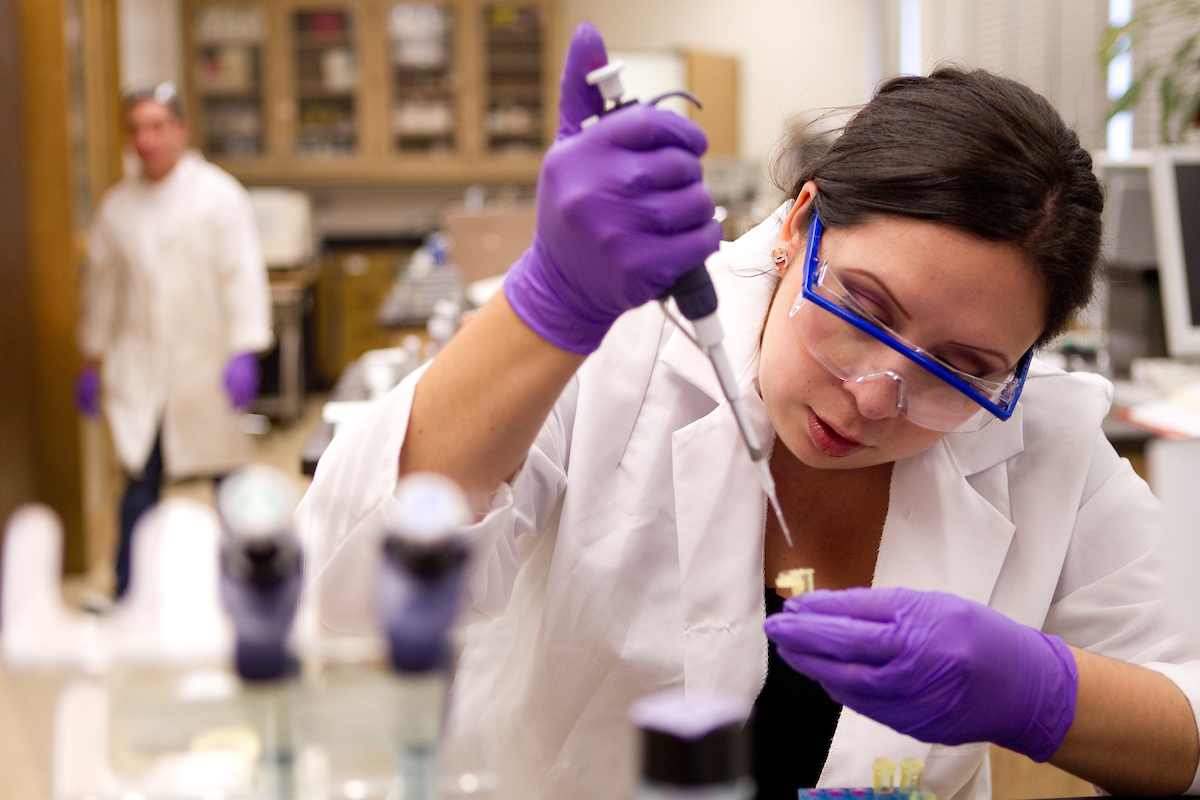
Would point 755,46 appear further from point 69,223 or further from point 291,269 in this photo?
point 69,223

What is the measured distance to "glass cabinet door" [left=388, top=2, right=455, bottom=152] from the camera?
265 inches

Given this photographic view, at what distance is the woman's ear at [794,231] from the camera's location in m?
1.08

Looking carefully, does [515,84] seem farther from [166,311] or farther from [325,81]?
[166,311]

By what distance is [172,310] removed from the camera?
362cm

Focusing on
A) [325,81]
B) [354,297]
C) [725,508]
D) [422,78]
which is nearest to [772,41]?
[422,78]

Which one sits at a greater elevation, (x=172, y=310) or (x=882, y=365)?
(x=882, y=365)

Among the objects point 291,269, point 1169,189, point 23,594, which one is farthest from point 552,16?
point 23,594

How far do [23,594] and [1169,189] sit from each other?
2.40 metres

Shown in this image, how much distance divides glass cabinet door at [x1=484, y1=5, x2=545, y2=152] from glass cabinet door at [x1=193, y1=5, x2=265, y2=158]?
1.51 m

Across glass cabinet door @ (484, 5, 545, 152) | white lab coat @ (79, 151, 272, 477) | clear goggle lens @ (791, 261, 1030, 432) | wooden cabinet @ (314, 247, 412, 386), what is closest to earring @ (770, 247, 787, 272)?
clear goggle lens @ (791, 261, 1030, 432)

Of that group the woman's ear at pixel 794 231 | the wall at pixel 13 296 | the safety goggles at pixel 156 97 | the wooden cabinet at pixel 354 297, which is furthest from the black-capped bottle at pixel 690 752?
the wooden cabinet at pixel 354 297

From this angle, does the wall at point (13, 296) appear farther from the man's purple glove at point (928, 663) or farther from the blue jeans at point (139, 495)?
the man's purple glove at point (928, 663)

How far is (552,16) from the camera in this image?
22.4 ft

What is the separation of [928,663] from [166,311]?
3349 mm
